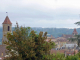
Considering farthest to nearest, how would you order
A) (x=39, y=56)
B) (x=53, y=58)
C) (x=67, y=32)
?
1. (x=67, y=32)
2. (x=39, y=56)
3. (x=53, y=58)

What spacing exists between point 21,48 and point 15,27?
4.66 feet

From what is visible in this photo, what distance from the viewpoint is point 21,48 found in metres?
9.33

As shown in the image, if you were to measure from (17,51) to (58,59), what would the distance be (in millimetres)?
2142

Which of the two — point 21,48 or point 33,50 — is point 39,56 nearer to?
point 33,50

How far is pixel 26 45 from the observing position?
9383mm

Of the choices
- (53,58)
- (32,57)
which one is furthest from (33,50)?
(53,58)

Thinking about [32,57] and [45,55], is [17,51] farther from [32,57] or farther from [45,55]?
[45,55]

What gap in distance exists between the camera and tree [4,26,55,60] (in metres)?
9.31

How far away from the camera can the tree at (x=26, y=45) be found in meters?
9.31

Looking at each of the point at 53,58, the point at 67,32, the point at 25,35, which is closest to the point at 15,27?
the point at 25,35

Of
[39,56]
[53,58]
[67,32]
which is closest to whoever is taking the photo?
[53,58]

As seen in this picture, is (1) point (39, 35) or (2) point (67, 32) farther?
(2) point (67, 32)

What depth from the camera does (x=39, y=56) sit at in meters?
9.62

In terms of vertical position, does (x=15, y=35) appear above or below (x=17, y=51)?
above
